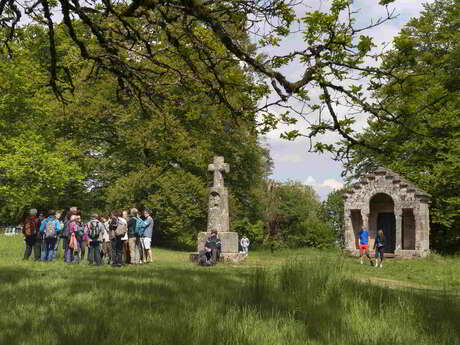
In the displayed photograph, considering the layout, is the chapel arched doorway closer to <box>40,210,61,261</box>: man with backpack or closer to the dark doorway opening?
the dark doorway opening

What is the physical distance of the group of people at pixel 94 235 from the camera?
54.3ft

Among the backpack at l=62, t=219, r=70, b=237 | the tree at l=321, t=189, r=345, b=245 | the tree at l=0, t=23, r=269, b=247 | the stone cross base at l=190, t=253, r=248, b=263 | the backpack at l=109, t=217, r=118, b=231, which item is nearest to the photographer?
the backpack at l=109, t=217, r=118, b=231

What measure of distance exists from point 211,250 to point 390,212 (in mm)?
15671

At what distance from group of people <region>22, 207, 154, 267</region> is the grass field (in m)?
6.14

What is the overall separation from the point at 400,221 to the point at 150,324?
24.7m

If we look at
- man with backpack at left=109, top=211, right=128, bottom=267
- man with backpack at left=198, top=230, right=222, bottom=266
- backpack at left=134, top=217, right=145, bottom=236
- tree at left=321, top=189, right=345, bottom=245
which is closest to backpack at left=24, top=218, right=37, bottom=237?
man with backpack at left=109, top=211, right=128, bottom=267

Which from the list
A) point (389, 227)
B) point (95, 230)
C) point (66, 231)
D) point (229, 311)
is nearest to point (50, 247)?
point (66, 231)

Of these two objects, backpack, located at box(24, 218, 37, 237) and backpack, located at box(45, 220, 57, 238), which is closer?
backpack, located at box(45, 220, 57, 238)

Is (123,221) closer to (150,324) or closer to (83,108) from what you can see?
(150,324)

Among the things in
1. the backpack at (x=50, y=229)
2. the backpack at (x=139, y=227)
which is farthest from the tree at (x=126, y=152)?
the backpack at (x=50, y=229)

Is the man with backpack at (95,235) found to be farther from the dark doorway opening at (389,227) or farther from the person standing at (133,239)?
the dark doorway opening at (389,227)

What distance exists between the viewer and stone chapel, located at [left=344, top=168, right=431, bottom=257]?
27.6 m

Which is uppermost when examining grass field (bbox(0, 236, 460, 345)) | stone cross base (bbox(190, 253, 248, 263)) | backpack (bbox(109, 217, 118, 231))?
backpack (bbox(109, 217, 118, 231))

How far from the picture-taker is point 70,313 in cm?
688
